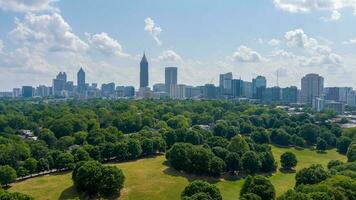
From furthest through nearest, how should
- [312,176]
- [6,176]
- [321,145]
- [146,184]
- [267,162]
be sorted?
[321,145] < [267,162] < [146,184] < [6,176] < [312,176]

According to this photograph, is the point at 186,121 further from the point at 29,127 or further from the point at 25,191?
the point at 25,191

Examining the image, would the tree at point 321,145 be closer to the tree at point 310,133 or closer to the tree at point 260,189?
the tree at point 310,133

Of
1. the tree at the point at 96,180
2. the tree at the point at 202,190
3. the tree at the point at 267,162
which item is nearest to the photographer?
the tree at the point at 202,190

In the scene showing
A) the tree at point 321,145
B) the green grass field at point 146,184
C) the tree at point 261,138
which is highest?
the tree at point 261,138

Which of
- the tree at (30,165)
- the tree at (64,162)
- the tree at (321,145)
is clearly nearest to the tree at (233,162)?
the tree at (64,162)

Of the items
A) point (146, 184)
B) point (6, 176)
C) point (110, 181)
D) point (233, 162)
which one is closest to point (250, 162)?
point (233, 162)

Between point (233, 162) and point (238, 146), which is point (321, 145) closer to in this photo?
point (238, 146)

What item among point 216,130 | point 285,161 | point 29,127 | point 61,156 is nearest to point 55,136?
point 29,127
